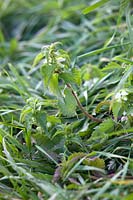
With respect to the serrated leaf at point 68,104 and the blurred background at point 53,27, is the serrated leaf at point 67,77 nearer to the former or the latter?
the serrated leaf at point 68,104

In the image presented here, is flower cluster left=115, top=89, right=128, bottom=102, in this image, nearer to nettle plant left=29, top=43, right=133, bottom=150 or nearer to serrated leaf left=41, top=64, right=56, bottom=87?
nettle plant left=29, top=43, right=133, bottom=150

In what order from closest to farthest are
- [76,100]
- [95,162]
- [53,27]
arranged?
[95,162], [76,100], [53,27]

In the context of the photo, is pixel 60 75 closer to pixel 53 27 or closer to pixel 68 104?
pixel 68 104

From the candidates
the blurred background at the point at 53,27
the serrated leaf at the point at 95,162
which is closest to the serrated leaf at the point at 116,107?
the serrated leaf at the point at 95,162

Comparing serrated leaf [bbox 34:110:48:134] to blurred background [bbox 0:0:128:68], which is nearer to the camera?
serrated leaf [bbox 34:110:48:134]

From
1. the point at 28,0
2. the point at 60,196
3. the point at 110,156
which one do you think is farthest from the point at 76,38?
the point at 60,196

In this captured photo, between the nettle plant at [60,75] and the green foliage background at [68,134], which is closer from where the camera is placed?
the green foliage background at [68,134]

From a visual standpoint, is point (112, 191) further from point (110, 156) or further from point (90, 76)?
point (90, 76)

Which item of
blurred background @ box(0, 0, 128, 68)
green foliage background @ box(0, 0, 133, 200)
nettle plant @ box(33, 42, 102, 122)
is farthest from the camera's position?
blurred background @ box(0, 0, 128, 68)

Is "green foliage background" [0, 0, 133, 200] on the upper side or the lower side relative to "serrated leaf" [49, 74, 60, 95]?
lower

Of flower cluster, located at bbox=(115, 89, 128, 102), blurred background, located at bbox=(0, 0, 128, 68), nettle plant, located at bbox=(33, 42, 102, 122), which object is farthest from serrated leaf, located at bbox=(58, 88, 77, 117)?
blurred background, located at bbox=(0, 0, 128, 68)

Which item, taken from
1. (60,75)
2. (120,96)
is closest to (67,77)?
(60,75)
